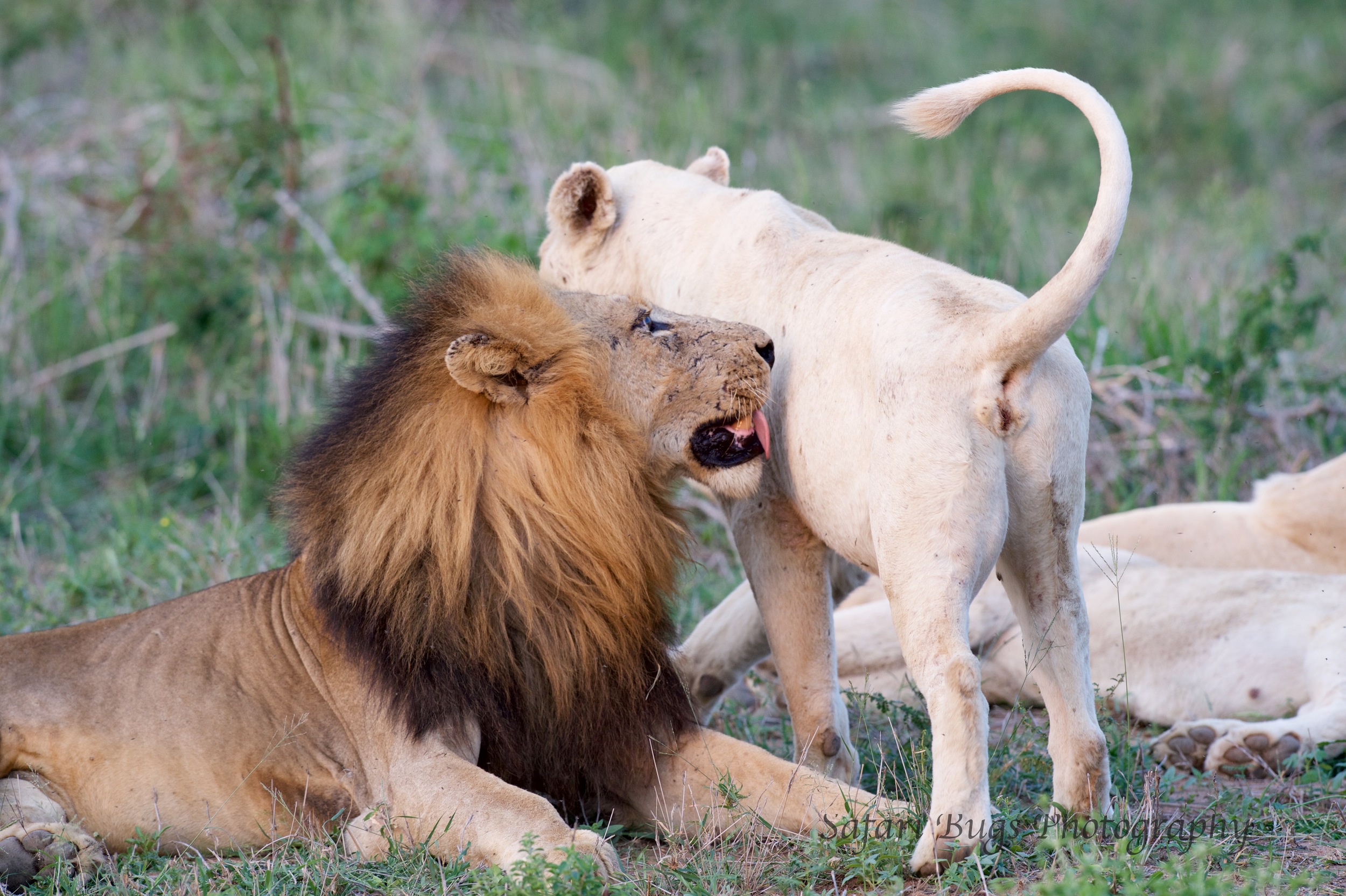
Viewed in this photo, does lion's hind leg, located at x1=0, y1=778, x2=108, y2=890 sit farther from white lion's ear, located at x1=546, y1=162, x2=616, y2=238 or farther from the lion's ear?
white lion's ear, located at x1=546, y1=162, x2=616, y2=238

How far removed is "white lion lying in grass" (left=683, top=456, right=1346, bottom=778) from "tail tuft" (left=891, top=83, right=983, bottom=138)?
138 centimetres

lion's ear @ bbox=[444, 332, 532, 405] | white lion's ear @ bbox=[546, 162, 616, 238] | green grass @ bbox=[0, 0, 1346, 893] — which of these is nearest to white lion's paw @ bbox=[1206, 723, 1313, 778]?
green grass @ bbox=[0, 0, 1346, 893]

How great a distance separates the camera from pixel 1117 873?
2.31 metres

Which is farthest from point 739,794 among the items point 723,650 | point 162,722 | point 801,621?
point 162,722

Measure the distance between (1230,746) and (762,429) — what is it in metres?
1.44

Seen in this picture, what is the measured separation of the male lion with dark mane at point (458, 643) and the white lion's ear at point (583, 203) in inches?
23.0

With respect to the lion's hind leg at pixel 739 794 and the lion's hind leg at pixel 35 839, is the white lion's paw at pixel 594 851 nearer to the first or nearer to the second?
the lion's hind leg at pixel 739 794

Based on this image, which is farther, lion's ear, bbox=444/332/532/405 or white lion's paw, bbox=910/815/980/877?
lion's ear, bbox=444/332/532/405

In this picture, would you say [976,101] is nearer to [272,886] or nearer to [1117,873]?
[1117,873]

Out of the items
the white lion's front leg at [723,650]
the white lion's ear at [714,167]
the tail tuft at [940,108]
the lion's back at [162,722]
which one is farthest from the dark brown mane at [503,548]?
the white lion's ear at [714,167]

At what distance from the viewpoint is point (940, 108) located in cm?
266

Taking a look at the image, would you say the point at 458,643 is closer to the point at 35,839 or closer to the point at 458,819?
the point at 458,819

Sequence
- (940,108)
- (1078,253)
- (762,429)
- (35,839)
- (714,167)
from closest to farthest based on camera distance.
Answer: (1078,253)
(940,108)
(35,839)
(762,429)
(714,167)

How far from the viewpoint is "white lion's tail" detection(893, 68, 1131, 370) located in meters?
2.37
